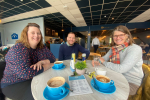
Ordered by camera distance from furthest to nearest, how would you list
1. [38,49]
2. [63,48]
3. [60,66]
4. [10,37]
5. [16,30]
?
[10,37] < [16,30] < [63,48] < [38,49] < [60,66]

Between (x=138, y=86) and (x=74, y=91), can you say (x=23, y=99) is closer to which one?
(x=74, y=91)

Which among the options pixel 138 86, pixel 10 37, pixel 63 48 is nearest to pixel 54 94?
pixel 138 86

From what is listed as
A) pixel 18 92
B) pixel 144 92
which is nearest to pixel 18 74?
pixel 18 92

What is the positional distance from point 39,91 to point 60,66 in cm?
45

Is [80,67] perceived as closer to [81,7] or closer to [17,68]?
[17,68]

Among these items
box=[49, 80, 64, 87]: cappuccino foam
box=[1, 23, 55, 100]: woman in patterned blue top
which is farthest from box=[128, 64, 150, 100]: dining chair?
box=[1, 23, 55, 100]: woman in patterned blue top

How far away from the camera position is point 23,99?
71 centimetres

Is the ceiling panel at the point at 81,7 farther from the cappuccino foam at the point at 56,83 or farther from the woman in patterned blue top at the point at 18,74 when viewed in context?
the cappuccino foam at the point at 56,83

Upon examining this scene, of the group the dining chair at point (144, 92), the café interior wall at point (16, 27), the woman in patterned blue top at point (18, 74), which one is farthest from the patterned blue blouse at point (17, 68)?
the café interior wall at point (16, 27)

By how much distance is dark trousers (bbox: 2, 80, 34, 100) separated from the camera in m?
0.72

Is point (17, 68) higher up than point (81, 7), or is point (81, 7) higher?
point (81, 7)

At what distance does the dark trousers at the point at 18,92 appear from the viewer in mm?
722

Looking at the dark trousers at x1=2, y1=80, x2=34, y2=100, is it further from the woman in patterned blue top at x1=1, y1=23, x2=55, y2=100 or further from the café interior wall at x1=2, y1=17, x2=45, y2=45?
the café interior wall at x1=2, y1=17, x2=45, y2=45

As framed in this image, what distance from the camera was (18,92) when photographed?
2.40 feet
